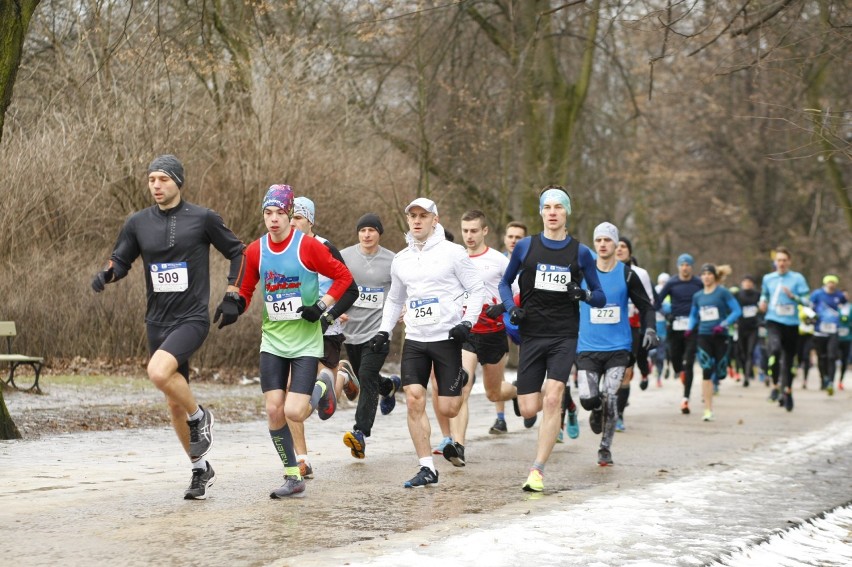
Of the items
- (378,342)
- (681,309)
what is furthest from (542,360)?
(681,309)

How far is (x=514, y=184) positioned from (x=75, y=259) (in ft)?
30.5

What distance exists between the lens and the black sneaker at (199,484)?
7917 millimetres

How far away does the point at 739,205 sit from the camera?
41438 mm

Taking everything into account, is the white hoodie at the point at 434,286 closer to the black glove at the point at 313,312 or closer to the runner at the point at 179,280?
the black glove at the point at 313,312

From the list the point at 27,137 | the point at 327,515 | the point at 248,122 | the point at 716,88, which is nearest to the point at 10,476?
the point at 327,515

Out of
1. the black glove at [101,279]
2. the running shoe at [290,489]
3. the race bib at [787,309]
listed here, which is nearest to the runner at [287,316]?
the running shoe at [290,489]

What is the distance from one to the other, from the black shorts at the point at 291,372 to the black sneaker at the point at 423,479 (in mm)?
1052

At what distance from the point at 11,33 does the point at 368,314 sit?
365cm

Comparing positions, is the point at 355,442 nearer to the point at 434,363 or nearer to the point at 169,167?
the point at 434,363

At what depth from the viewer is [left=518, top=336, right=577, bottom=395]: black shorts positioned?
9234 mm

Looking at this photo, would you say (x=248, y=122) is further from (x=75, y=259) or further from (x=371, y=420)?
(x=371, y=420)

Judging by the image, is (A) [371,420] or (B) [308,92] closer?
(A) [371,420]

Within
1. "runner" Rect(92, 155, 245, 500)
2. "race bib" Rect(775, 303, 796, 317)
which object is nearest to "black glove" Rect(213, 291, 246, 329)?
"runner" Rect(92, 155, 245, 500)

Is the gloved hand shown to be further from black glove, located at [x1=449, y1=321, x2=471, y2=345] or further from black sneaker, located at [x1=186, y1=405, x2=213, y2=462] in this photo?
black sneaker, located at [x1=186, y1=405, x2=213, y2=462]
